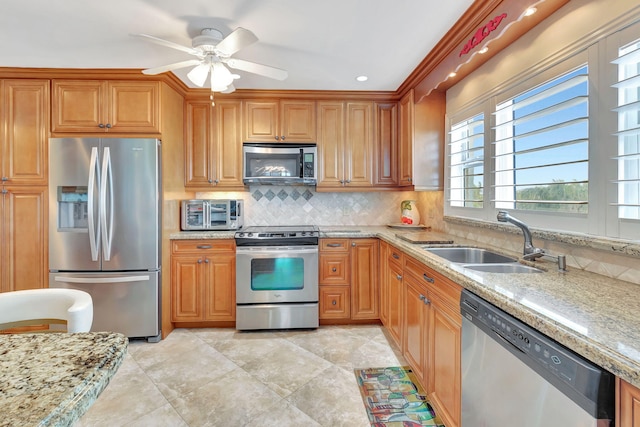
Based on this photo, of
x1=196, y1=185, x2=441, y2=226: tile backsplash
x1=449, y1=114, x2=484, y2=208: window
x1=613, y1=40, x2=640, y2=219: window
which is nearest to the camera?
x1=613, y1=40, x2=640, y2=219: window

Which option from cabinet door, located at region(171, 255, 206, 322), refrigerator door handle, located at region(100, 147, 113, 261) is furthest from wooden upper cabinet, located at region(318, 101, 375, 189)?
refrigerator door handle, located at region(100, 147, 113, 261)

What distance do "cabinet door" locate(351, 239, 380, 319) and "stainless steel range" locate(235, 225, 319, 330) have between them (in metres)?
0.38

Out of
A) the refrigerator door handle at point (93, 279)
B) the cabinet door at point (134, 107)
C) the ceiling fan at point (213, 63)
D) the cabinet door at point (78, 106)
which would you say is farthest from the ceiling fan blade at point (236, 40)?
the refrigerator door handle at point (93, 279)

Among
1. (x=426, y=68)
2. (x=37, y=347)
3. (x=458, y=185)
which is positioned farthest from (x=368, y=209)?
(x=37, y=347)

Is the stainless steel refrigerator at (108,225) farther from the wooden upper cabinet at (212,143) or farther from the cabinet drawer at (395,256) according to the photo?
the cabinet drawer at (395,256)

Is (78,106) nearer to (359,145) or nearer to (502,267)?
(359,145)

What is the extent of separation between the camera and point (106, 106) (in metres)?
2.61

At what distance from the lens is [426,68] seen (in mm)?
2447

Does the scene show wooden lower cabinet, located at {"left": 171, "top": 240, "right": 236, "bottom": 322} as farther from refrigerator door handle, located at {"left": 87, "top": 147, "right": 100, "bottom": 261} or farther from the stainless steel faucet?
the stainless steel faucet

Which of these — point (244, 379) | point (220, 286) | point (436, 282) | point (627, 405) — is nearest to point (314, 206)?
point (220, 286)

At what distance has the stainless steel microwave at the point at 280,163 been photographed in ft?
10.2

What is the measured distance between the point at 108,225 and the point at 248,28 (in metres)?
1.94

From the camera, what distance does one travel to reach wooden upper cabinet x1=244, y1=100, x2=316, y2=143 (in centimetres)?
313

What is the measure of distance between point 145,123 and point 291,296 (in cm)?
203
